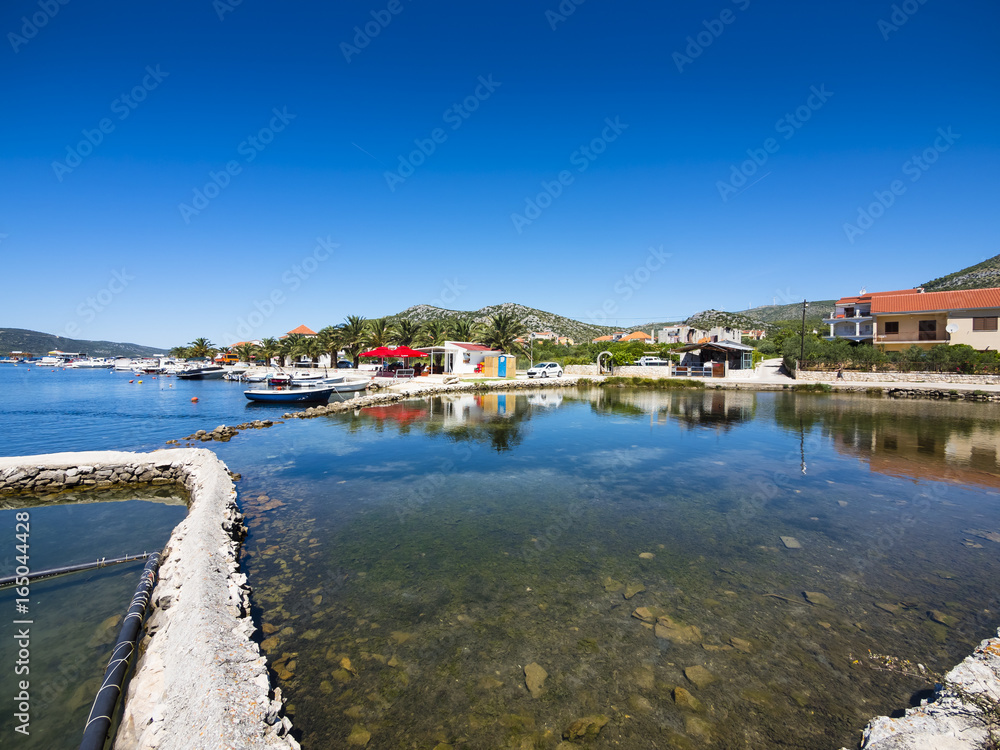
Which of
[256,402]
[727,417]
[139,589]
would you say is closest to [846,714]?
[139,589]

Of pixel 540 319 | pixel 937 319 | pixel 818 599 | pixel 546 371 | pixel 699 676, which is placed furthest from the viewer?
pixel 540 319

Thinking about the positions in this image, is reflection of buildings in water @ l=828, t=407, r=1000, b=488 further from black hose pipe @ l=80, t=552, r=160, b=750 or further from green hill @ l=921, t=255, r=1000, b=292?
green hill @ l=921, t=255, r=1000, b=292

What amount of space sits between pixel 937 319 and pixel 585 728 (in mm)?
55080

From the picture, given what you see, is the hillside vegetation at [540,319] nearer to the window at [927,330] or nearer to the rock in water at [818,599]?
the window at [927,330]

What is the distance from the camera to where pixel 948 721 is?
321 cm

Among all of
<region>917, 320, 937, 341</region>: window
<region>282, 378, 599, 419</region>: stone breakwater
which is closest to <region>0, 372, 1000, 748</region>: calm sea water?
<region>282, 378, 599, 419</region>: stone breakwater

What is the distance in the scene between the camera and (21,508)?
963cm

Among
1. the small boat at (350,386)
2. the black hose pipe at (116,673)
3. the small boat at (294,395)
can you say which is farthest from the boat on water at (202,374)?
the black hose pipe at (116,673)

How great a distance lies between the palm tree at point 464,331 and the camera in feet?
167

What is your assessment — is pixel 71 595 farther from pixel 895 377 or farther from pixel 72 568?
pixel 895 377

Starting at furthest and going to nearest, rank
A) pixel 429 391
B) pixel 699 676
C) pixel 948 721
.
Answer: pixel 429 391 < pixel 699 676 < pixel 948 721

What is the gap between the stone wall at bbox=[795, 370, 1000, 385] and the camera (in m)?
30.8

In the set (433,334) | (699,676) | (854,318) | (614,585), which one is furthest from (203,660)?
(854,318)

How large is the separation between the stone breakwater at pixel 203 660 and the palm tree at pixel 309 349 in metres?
58.3
